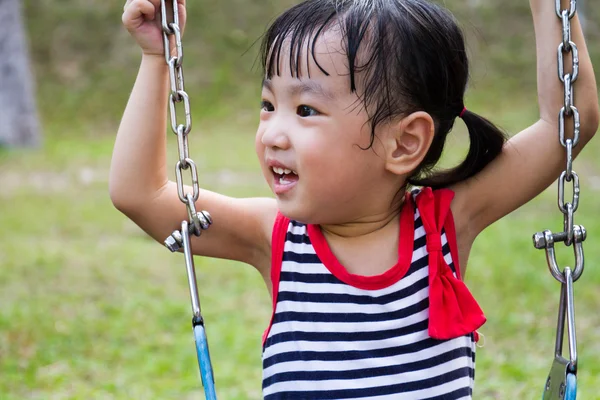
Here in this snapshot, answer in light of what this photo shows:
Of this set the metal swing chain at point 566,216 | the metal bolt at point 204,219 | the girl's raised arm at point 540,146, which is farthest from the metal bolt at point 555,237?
the metal bolt at point 204,219

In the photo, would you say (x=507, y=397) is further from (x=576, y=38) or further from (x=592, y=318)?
(x=576, y=38)

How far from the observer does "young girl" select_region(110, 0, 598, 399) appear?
5.97 feet

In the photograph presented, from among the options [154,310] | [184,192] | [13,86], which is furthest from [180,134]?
[13,86]

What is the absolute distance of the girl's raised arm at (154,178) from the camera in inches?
75.2

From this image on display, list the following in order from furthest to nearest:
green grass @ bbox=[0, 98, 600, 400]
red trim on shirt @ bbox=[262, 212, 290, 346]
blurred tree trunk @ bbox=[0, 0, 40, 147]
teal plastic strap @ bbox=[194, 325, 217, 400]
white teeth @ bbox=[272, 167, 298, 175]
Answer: blurred tree trunk @ bbox=[0, 0, 40, 147] → green grass @ bbox=[0, 98, 600, 400] → red trim on shirt @ bbox=[262, 212, 290, 346] → white teeth @ bbox=[272, 167, 298, 175] → teal plastic strap @ bbox=[194, 325, 217, 400]

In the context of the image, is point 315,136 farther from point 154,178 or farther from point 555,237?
point 555,237

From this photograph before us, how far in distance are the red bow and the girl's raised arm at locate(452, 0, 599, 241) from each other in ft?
0.20

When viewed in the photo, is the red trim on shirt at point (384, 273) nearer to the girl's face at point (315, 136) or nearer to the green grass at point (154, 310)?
the girl's face at point (315, 136)

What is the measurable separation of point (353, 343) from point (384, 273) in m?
0.17

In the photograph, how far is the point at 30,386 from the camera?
3.63m

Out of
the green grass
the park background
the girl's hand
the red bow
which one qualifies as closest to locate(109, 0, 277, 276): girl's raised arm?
the girl's hand

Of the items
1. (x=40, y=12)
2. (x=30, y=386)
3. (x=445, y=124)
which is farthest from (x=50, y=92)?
(x=445, y=124)

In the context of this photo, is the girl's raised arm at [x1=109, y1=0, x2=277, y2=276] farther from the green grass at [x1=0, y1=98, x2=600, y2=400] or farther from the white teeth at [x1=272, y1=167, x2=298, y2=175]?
the green grass at [x1=0, y1=98, x2=600, y2=400]

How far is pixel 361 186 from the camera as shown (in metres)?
1.89
